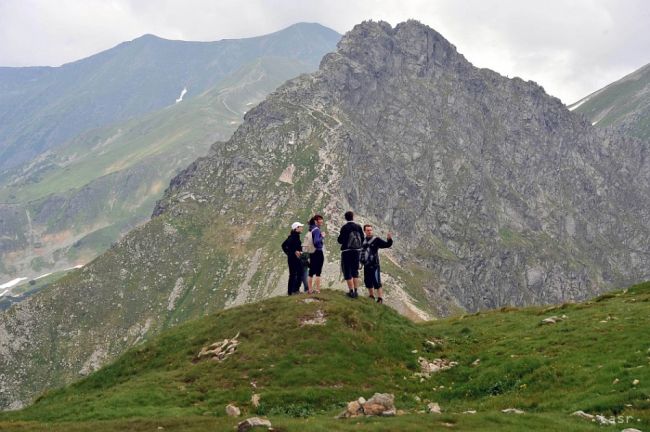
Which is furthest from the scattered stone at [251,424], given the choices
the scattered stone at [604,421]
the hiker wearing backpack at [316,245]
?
the hiker wearing backpack at [316,245]

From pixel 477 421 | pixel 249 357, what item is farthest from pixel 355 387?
pixel 477 421

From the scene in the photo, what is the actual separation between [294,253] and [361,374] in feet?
34.9

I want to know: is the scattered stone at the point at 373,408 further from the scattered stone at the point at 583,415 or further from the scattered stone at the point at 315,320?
the scattered stone at the point at 315,320

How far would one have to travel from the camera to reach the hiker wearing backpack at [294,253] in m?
37.7

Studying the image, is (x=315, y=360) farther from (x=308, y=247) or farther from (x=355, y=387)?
(x=308, y=247)

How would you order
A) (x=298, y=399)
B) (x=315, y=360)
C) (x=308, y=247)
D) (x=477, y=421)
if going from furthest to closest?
1. (x=308, y=247)
2. (x=315, y=360)
3. (x=298, y=399)
4. (x=477, y=421)

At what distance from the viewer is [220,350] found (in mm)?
34438

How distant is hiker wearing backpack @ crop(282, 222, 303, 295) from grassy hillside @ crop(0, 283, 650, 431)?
6.47ft

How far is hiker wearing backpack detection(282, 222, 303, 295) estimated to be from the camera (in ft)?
124

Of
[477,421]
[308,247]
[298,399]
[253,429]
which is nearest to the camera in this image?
[253,429]

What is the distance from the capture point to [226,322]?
38531mm

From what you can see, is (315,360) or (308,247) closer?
(315,360)

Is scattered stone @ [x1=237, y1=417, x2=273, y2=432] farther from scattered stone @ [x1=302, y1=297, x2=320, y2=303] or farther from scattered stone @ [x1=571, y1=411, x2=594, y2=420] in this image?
scattered stone @ [x1=302, y1=297, x2=320, y2=303]

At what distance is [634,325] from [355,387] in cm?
1651
